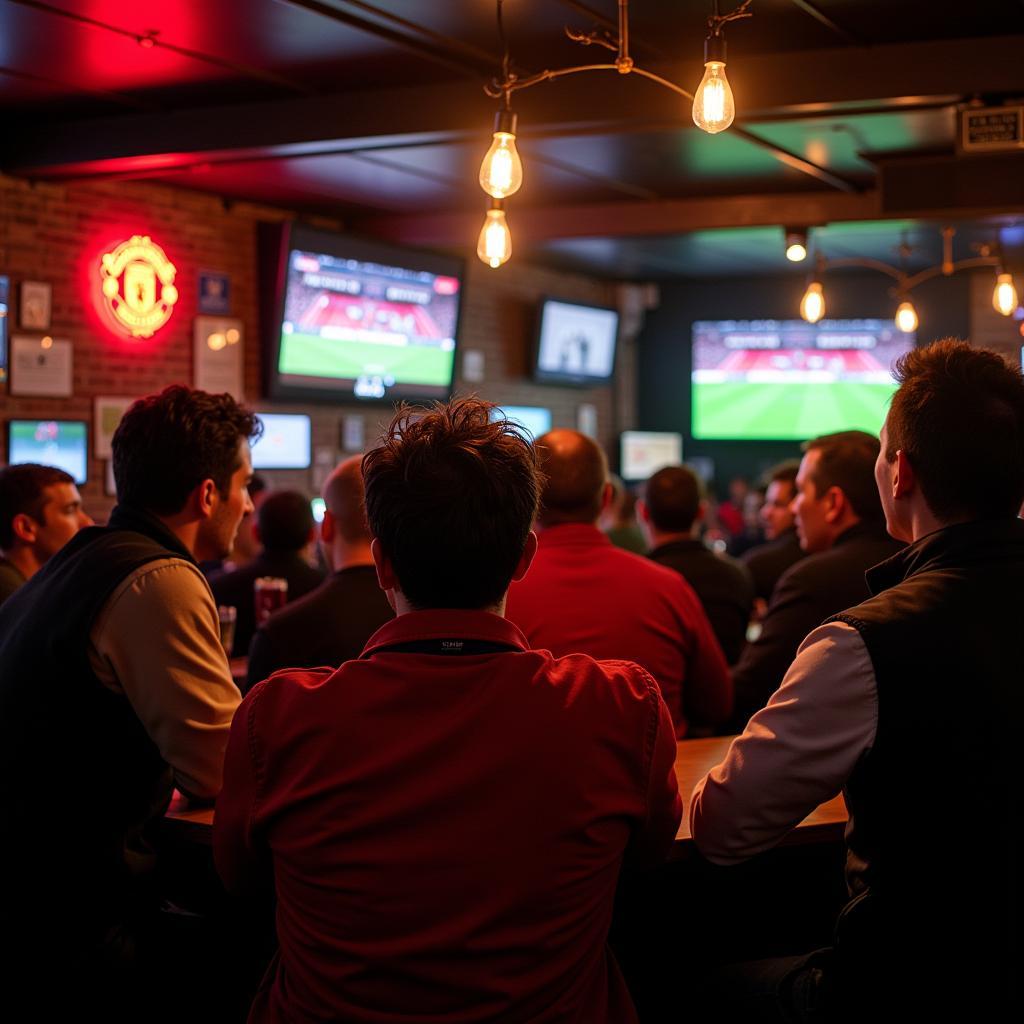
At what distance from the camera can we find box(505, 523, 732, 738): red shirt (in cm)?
297

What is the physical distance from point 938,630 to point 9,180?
5.97m

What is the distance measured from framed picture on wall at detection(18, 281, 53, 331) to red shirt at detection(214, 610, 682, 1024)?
5.45 m

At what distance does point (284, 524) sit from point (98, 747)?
2.46m

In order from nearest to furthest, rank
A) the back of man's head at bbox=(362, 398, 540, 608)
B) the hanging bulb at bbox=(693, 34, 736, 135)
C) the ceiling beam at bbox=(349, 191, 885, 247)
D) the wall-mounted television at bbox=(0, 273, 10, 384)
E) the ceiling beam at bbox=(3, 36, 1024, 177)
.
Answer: the back of man's head at bbox=(362, 398, 540, 608) → the hanging bulb at bbox=(693, 34, 736, 135) → the ceiling beam at bbox=(3, 36, 1024, 177) → the wall-mounted television at bbox=(0, 273, 10, 384) → the ceiling beam at bbox=(349, 191, 885, 247)

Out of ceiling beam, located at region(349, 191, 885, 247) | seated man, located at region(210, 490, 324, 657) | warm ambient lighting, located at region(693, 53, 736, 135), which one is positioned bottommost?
seated man, located at region(210, 490, 324, 657)

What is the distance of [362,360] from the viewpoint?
27.8 ft

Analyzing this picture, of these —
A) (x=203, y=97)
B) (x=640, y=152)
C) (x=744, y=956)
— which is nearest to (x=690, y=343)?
(x=640, y=152)

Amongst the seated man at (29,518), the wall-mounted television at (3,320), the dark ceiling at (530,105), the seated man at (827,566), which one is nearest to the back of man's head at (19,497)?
the seated man at (29,518)

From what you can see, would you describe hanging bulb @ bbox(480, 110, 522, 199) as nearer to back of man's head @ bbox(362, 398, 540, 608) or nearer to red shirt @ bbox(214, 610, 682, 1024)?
back of man's head @ bbox(362, 398, 540, 608)

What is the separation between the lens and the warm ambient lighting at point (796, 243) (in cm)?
657

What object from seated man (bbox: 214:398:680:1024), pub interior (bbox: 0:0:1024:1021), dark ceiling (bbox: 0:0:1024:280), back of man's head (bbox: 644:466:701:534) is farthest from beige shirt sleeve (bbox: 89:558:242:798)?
dark ceiling (bbox: 0:0:1024:280)

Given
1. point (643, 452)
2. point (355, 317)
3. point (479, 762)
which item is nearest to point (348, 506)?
point (479, 762)

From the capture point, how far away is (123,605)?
7.02ft

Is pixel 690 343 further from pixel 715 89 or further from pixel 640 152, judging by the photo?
pixel 715 89
